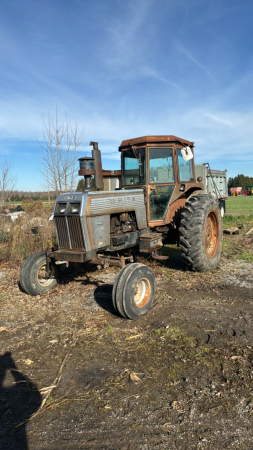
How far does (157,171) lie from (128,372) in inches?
152

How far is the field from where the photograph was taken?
2268 millimetres

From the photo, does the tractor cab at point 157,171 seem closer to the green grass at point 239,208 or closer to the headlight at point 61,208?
the headlight at point 61,208

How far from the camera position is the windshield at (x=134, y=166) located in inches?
231

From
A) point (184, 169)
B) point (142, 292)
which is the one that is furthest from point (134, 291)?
point (184, 169)

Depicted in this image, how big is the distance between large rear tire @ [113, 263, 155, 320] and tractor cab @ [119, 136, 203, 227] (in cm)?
157

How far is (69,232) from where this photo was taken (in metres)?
4.77

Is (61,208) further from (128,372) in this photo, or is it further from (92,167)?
(128,372)

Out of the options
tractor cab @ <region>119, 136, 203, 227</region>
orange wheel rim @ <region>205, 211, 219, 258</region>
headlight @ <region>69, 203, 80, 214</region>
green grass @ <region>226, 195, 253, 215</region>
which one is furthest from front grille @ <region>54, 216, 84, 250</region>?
green grass @ <region>226, 195, 253, 215</region>

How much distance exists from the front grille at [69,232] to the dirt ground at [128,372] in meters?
0.97

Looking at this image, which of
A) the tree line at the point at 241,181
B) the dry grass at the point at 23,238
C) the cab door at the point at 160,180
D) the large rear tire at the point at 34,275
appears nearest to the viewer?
the large rear tire at the point at 34,275

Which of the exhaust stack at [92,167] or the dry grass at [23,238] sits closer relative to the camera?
the exhaust stack at [92,167]

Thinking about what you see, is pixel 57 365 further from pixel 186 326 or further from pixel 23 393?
pixel 186 326

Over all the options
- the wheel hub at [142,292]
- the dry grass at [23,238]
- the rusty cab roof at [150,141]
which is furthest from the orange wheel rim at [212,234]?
the dry grass at [23,238]

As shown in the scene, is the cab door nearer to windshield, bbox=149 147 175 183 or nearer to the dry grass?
windshield, bbox=149 147 175 183
